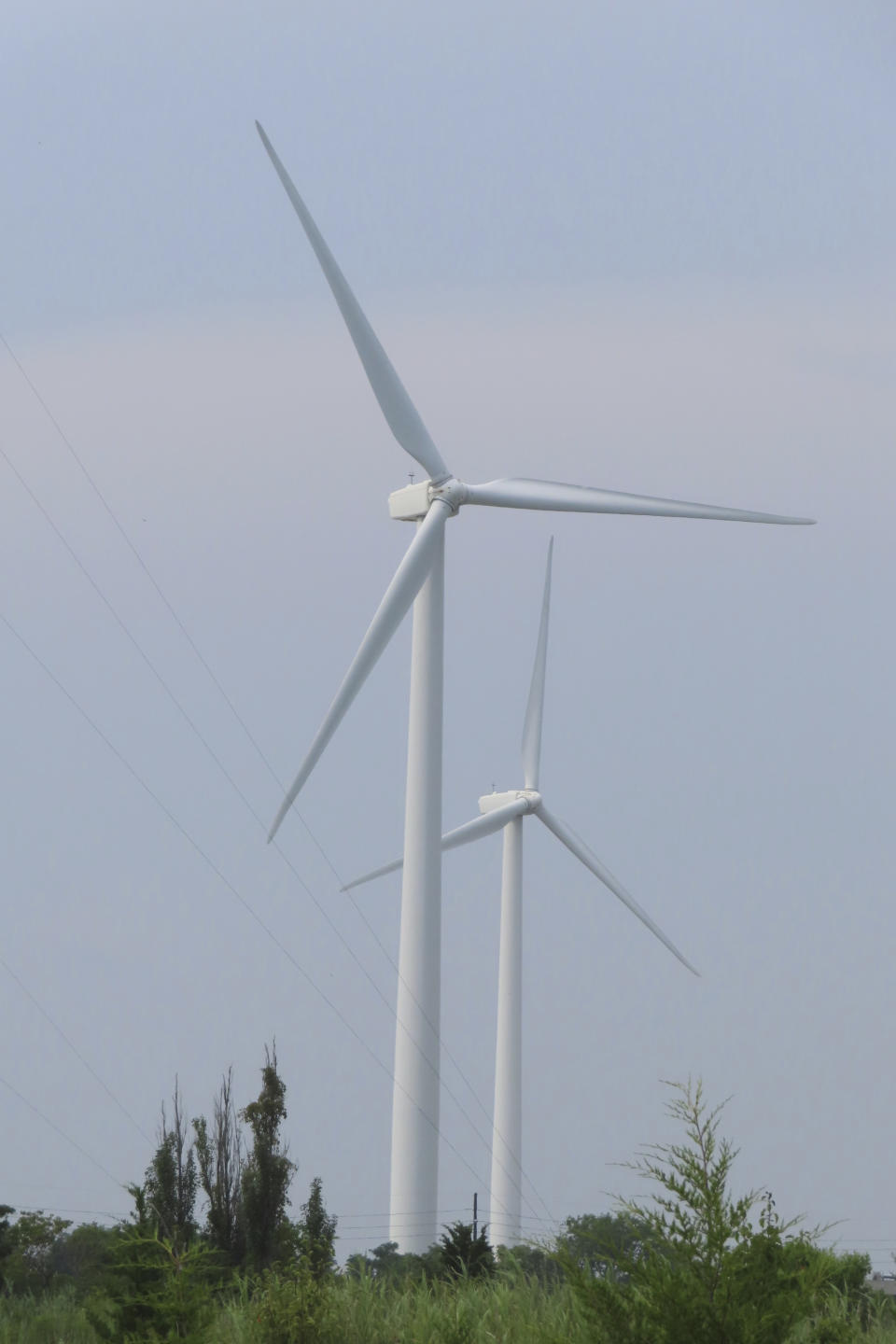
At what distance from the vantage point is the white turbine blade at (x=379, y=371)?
3791 cm

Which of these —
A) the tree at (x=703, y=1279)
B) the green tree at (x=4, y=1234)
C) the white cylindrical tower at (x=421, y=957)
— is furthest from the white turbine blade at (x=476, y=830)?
the tree at (x=703, y=1279)

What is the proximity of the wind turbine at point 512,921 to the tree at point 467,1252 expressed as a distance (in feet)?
87.8

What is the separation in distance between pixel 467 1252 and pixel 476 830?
2839 centimetres

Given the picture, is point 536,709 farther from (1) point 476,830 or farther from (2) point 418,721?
(2) point 418,721

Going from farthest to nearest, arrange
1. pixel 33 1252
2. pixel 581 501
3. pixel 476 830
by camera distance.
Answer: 1. pixel 476 830
2. pixel 581 501
3. pixel 33 1252

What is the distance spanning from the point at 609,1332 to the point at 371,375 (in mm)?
30379

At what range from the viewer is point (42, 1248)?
3694 cm

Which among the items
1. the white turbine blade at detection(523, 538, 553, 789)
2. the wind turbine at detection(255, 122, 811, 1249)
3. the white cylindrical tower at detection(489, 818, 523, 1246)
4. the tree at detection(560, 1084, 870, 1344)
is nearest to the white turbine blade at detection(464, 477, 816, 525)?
the wind turbine at detection(255, 122, 811, 1249)

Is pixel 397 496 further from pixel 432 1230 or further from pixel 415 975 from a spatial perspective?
pixel 432 1230

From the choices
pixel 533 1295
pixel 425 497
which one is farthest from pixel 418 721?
pixel 533 1295

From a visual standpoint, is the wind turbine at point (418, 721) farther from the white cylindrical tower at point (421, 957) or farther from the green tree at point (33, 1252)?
the green tree at point (33, 1252)

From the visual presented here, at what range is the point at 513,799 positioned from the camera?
5819 cm

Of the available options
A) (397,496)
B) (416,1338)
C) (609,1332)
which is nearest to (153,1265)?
(416,1338)

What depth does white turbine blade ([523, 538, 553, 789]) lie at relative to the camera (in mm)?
55438
